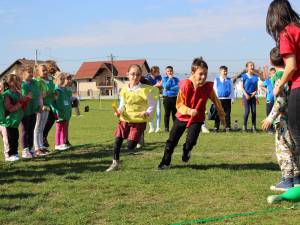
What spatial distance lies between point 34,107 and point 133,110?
2.85m

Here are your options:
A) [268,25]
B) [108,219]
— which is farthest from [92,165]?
[268,25]

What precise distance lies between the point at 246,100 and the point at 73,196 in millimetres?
10164

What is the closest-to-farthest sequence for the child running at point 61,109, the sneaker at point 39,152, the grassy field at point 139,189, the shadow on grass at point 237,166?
the grassy field at point 139,189
the shadow on grass at point 237,166
the sneaker at point 39,152
the child running at point 61,109

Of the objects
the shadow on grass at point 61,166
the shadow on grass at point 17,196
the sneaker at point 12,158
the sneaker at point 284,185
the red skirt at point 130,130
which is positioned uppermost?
the red skirt at point 130,130

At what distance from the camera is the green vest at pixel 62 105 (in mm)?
11031

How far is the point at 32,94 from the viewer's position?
9656 mm

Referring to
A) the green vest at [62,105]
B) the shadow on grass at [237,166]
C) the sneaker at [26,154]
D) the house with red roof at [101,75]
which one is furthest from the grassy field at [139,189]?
the house with red roof at [101,75]

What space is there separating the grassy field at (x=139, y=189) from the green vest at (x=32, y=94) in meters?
1.14

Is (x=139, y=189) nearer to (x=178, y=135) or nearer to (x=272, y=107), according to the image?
(x=178, y=135)

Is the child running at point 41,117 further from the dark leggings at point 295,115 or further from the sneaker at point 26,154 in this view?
the dark leggings at point 295,115

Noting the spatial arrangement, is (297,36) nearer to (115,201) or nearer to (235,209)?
(235,209)

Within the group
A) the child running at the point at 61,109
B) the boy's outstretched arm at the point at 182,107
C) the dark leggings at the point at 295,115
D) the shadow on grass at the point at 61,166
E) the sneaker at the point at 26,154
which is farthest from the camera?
the child running at the point at 61,109

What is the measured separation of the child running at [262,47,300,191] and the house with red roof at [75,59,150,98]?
88391mm

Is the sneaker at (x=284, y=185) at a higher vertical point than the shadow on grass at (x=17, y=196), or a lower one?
higher
